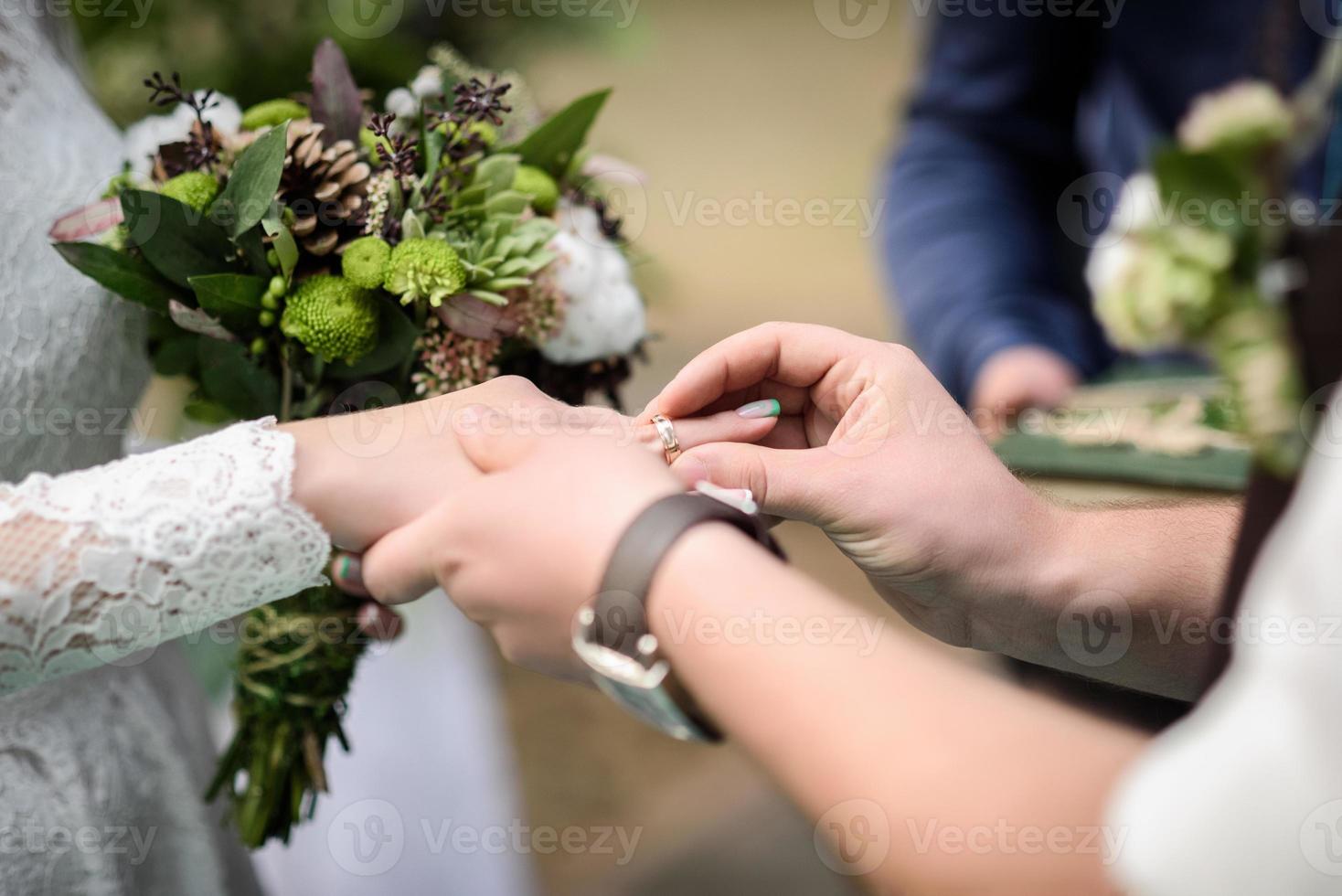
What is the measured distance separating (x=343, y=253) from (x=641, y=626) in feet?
1.45

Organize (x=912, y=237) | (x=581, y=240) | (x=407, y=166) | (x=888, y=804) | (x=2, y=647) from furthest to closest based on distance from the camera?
1. (x=912, y=237)
2. (x=581, y=240)
3. (x=407, y=166)
4. (x=2, y=647)
5. (x=888, y=804)

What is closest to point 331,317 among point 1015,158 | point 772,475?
point 772,475

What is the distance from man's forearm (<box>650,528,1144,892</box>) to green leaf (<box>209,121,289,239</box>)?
0.47 metres

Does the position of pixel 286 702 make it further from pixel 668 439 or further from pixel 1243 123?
pixel 1243 123

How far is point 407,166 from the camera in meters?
0.77

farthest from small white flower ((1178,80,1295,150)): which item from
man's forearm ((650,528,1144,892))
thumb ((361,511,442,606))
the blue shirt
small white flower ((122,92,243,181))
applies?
the blue shirt

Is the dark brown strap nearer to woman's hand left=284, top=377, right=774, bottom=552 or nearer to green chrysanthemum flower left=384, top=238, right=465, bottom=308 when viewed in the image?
woman's hand left=284, top=377, right=774, bottom=552

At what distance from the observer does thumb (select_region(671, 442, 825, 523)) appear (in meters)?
0.78

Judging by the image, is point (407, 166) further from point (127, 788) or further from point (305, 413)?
point (127, 788)

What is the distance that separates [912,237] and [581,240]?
1.09m

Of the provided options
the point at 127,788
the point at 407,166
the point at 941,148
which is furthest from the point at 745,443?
the point at 941,148

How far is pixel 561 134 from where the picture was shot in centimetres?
90

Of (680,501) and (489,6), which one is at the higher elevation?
(489,6)

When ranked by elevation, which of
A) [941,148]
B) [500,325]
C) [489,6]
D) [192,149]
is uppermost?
[489,6]
